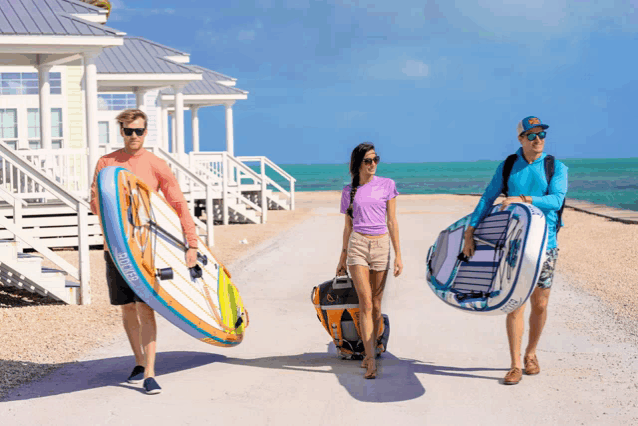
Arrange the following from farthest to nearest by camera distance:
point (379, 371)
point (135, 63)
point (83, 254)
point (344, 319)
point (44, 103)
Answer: point (135, 63) < point (44, 103) < point (83, 254) < point (344, 319) < point (379, 371)

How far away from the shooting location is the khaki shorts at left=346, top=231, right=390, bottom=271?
6.37 m

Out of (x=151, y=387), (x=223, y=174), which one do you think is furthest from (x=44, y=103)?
(x=151, y=387)

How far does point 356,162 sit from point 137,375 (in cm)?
218

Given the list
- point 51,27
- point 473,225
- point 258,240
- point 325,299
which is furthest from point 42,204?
point 473,225

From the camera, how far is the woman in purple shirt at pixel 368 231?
6.36m

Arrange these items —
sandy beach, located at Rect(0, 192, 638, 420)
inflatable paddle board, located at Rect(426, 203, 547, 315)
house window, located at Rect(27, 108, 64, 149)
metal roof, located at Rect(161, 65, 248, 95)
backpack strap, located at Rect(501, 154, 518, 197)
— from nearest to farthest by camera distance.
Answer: inflatable paddle board, located at Rect(426, 203, 547, 315) < backpack strap, located at Rect(501, 154, 518, 197) < sandy beach, located at Rect(0, 192, 638, 420) < house window, located at Rect(27, 108, 64, 149) < metal roof, located at Rect(161, 65, 248, 95)

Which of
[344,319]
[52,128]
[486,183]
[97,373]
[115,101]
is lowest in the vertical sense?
[486,183]

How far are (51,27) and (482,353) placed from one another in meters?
11.4

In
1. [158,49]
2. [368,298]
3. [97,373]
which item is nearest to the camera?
[368,298]

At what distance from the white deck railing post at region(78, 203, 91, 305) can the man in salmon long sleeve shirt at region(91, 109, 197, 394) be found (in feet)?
12.4

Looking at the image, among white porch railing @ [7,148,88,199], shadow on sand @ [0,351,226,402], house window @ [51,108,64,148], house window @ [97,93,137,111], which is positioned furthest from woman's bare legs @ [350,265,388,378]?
house window @ [97,93,137,111]

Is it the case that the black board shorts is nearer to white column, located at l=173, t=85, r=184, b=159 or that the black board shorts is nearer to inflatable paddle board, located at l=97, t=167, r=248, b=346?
inflatable paddle board, located at l=97, t=167, r=248, b=346

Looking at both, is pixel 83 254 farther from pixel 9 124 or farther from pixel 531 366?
pixel 9 124

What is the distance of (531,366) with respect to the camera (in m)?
6.42
